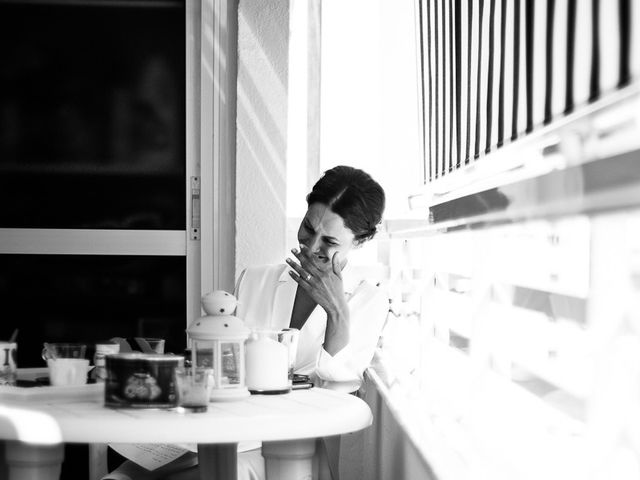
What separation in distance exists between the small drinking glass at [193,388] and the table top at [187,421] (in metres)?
0.02

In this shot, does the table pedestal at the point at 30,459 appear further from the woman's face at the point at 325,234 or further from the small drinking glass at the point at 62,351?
the woman's face at the point at 325,234

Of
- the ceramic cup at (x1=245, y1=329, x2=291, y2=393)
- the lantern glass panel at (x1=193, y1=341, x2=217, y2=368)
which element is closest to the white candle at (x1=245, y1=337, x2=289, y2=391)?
the ceramic cup at (x1=245, y1=329, x2=291, y2=393)

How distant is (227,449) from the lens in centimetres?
184

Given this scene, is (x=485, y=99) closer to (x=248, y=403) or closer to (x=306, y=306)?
(x=248, y=403)

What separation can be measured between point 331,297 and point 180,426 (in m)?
0.87

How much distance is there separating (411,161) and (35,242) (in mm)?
1630

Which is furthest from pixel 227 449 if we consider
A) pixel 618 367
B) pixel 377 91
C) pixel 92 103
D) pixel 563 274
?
pixel 92 103

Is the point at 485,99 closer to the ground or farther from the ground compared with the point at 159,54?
closer to the ground

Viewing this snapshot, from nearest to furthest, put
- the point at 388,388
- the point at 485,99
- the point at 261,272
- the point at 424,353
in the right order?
the point at 485,99
the point at 424,353
the point at 388,388
the point at 261,272

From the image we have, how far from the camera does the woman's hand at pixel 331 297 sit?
2287 millimetres

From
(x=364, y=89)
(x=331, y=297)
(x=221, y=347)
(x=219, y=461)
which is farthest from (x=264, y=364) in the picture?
(x=364, y=89)

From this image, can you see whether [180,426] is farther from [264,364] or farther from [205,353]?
A: [264,364]

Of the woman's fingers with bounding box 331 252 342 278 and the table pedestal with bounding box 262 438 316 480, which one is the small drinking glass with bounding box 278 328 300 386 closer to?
the table pedestal with bounding box 262 438 316 480

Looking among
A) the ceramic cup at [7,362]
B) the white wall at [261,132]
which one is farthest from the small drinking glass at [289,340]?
the white wall at [261,132]
